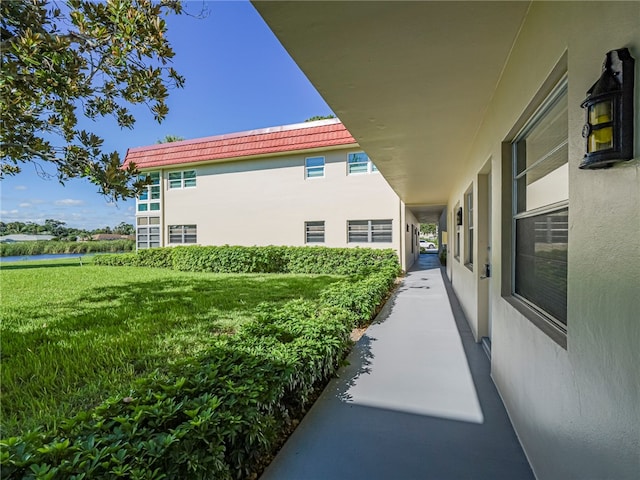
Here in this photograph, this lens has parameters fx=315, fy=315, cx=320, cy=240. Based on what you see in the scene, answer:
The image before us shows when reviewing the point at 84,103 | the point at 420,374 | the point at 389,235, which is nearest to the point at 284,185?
the point at 389,235

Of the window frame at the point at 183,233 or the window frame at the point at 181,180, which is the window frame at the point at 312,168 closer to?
the window frame at the point at 181,180

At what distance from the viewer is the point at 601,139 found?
44.3 inches

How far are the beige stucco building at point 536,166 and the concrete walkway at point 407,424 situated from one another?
253mm

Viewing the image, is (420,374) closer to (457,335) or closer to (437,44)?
(457,335)

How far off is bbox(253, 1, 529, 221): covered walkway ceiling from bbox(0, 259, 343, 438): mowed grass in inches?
122

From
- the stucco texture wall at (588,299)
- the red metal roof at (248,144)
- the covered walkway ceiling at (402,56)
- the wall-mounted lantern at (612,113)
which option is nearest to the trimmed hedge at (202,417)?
the stucco texture wall at (588,299)

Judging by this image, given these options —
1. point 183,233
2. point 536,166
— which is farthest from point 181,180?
point 536,166

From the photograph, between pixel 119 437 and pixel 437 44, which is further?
pixel 437 44

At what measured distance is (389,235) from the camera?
1271 cm

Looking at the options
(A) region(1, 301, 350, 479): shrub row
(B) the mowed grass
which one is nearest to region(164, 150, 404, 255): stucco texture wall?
(B) the mowed grass

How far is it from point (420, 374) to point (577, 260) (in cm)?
255

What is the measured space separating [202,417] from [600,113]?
2189 mm

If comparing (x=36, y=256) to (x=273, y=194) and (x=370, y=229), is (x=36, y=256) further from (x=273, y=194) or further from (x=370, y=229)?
(x=370, y=229)

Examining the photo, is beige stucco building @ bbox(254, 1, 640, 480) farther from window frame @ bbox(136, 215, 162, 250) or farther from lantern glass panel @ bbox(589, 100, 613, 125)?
window frame @ bbox(136, 215, 162, 250)
